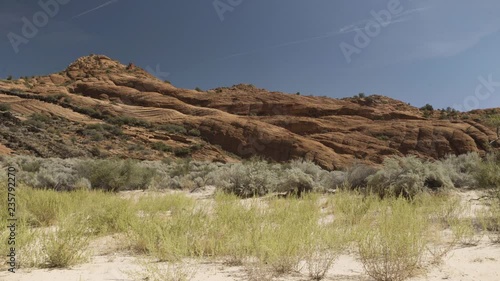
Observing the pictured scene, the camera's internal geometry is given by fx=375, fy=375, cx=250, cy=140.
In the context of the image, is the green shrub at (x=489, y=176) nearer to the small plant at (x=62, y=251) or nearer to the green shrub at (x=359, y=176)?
the green shrub at (x=359, y=176)

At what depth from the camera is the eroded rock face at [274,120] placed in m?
35.2

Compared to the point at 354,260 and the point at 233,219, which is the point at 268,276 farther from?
the point at 233,219

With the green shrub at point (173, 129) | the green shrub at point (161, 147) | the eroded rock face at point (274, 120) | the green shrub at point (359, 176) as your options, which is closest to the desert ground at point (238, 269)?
the green shrub at point (359, 176)

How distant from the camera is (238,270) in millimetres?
3754

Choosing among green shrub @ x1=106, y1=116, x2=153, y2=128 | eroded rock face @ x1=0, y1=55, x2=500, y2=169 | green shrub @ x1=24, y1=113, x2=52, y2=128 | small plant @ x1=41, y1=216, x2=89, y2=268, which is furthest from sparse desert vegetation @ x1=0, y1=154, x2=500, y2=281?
green shrub @ x1=106, y1=116, x2=153, y2=128

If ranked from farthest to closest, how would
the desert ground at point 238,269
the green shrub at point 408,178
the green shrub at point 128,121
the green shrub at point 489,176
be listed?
the green shrub at point 128,121 → the green shrub at point 489,176 → the green shrub at point 408,178 → the desert ground at point 238,269

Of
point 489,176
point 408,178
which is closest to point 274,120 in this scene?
point 489,176

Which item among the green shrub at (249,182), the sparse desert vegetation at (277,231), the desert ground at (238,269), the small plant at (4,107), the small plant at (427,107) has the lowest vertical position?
the desert ground at (238,269)

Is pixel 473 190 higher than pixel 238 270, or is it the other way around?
pixel 473 190

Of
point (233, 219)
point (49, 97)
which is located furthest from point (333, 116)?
point (233, 219)

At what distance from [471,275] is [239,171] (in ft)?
26.0

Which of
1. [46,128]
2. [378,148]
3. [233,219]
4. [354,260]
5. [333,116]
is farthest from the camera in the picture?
[333,116]

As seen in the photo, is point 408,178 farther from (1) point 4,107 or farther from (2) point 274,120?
(2) point 274,120

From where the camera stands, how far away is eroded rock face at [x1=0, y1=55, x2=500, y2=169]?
115 feet
